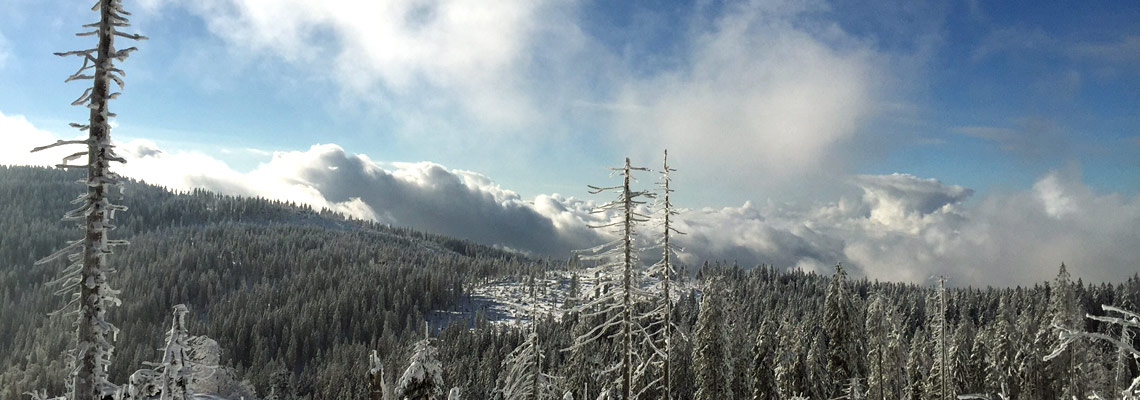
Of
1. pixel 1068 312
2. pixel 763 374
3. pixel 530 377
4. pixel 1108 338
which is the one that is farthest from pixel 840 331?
pixel 1108 338

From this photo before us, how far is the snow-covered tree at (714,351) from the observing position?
130ft

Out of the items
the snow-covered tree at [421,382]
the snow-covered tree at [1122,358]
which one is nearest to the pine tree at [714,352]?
the snow-covered tree at [1122,358]

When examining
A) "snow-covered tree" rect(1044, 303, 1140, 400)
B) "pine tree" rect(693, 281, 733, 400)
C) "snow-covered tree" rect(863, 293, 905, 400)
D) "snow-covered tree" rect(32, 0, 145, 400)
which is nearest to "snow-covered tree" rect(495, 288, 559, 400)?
"snow-covered tree" rect(32, 0, 145, 400)

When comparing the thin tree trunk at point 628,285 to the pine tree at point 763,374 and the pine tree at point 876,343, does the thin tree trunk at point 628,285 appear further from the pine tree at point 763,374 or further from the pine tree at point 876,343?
the pine tree at point 876,343

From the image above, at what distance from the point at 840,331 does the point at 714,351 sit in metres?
8.05

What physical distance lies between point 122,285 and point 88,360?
228838 millimetres

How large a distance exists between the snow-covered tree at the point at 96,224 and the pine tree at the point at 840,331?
1351 inches

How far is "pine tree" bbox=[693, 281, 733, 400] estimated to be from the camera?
3956 cm

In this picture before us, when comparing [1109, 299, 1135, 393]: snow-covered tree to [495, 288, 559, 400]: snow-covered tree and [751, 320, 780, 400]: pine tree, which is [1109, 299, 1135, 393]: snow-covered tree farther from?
[751, 320, 780, 400]: pine tree

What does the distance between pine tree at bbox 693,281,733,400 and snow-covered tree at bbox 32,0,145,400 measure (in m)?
33.4

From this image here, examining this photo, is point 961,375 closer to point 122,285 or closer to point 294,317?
point 294,317

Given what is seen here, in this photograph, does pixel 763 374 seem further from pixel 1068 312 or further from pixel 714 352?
pixel 1068 312

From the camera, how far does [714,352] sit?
3988 centimetres

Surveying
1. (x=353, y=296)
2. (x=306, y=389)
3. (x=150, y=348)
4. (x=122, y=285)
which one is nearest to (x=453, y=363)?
(x=306, y=389)
